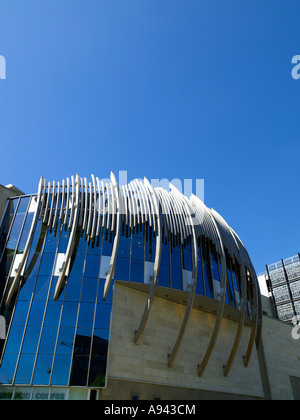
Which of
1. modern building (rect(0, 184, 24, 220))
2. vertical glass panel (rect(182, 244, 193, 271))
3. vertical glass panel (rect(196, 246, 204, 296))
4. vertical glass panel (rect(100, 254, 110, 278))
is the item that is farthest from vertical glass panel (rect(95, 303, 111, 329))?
modern building (rect(0, 184, 24, 220))

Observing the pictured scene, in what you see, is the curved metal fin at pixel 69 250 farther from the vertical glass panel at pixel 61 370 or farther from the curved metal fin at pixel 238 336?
the curved metal fin at pixel 238 336

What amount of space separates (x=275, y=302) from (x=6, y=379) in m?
36.0

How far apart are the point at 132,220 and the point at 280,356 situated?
61.4ft

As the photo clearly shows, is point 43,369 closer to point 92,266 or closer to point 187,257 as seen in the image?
point 92,266

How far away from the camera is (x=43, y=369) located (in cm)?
1777

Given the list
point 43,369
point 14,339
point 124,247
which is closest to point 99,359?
point 43,369

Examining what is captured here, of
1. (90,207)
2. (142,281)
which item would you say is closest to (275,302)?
(142,281)

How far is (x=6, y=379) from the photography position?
57.6ft

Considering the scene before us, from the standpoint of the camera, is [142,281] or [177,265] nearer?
[142,281]

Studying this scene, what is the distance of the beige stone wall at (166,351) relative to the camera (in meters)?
19.3

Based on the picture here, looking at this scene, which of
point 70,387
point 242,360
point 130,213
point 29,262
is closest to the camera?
point 70,387

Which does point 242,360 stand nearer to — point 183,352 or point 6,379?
point 183,352
